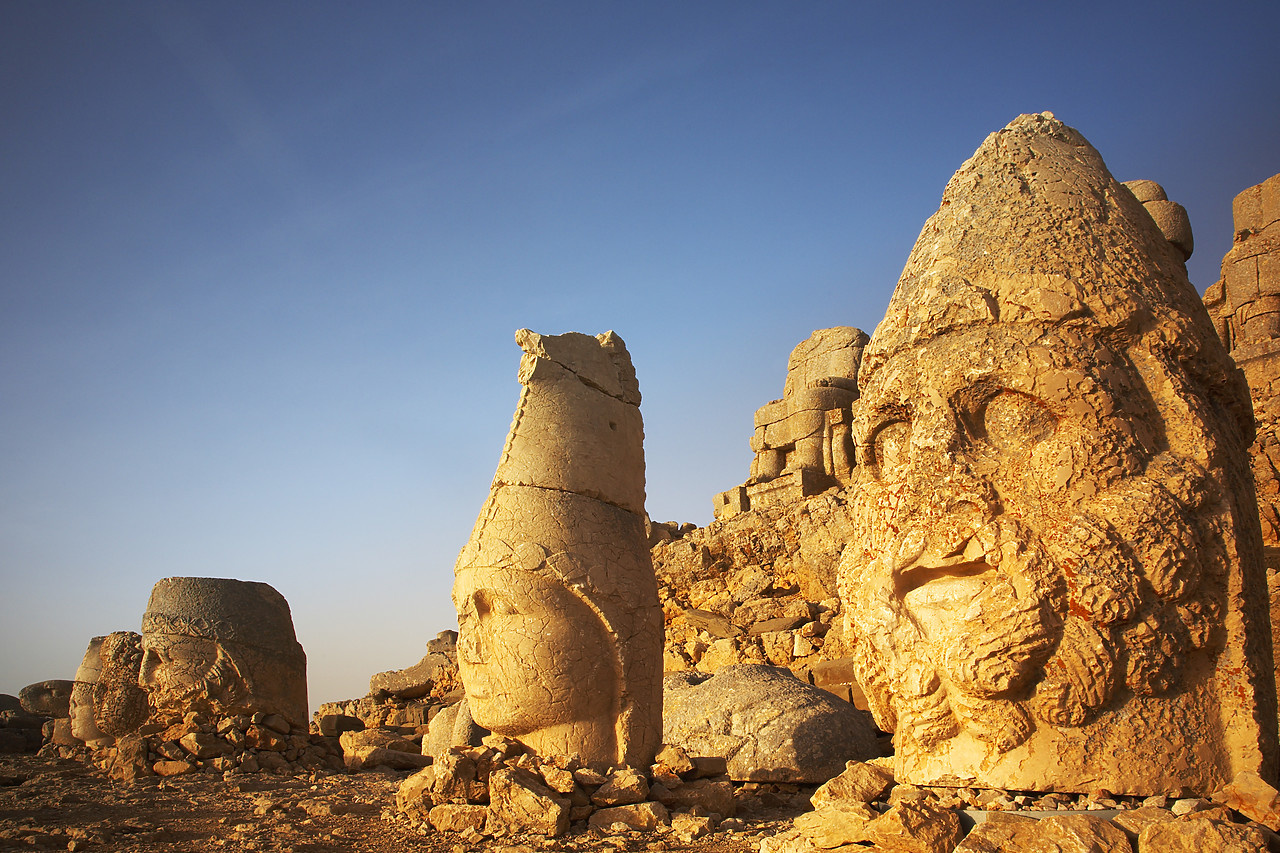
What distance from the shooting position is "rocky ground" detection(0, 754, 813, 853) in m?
4.20

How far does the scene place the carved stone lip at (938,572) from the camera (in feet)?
8.68

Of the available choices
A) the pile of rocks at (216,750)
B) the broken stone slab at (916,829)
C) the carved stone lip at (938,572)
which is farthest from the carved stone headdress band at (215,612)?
the broken stone slab at (916,829)

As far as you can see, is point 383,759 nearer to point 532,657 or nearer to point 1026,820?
point 532,657

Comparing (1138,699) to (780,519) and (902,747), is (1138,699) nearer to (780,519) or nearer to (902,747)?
(902,747)

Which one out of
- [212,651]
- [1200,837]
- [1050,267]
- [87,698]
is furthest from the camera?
[87,698]

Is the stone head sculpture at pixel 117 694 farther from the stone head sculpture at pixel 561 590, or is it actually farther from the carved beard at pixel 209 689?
the stone head sculpture at pixel 561 590

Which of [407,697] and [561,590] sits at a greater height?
[561,590]

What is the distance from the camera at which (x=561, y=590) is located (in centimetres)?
487

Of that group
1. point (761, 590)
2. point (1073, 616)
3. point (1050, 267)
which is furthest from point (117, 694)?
point (1050, 267)

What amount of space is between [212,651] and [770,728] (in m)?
5.08

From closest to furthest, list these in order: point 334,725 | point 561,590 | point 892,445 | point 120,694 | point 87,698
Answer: point 892,445 → point 561,590 → point 120,694 → point 334,725 → point 87,698

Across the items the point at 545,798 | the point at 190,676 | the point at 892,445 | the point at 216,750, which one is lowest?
the point at 216,750

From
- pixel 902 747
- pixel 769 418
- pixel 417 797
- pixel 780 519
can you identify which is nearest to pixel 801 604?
pixel 780 519

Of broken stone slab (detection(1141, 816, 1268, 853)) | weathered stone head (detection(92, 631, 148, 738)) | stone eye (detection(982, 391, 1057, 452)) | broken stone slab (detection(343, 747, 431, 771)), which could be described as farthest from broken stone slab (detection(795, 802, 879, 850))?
weathered stone head (detection(92, 631, 148, 738))
